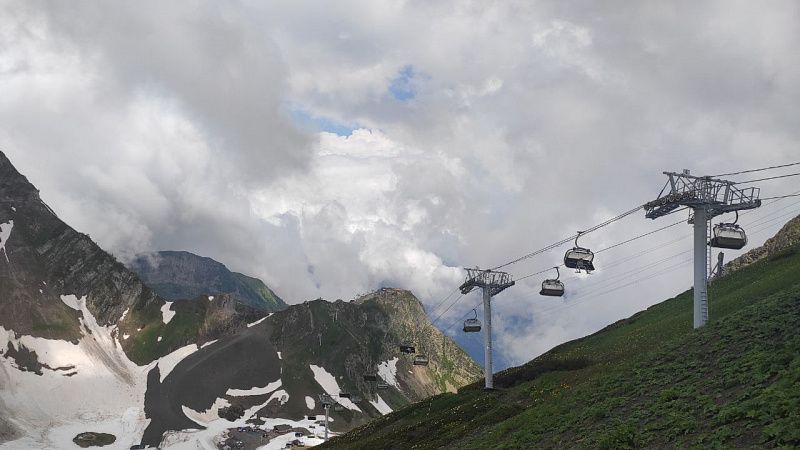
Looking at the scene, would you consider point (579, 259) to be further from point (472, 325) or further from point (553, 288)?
point (472, 325)

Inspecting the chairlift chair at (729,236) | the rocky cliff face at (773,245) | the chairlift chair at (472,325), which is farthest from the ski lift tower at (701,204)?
the rocky cliff face at (773,245)

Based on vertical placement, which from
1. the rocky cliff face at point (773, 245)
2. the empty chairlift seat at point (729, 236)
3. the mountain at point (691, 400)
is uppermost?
the rocky cliff face at point (773, 245)

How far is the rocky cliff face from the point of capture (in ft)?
436

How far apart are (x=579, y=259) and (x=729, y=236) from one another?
10.7m

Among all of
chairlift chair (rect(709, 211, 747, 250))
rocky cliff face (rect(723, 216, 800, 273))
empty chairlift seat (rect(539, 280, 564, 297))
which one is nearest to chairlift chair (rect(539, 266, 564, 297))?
empty chairlift seat (rect(539, 280, 564, 297))

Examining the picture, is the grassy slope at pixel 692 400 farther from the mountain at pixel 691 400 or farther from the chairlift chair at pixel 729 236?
the chairlift chair at pixel 729 236

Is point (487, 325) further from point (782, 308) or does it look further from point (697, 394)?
point (697, 394)

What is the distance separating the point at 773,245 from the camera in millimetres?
141375

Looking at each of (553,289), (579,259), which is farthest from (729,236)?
(553,289)

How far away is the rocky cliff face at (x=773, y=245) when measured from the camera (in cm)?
13275

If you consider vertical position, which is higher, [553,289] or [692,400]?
[553,289]

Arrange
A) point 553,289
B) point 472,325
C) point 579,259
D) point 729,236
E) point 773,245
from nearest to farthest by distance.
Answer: point 729,236
point 579,259
point 553,289
point 472,325
point 773,245

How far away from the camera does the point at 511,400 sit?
64.6m

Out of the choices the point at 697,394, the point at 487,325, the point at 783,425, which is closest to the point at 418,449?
the point at 487,325
